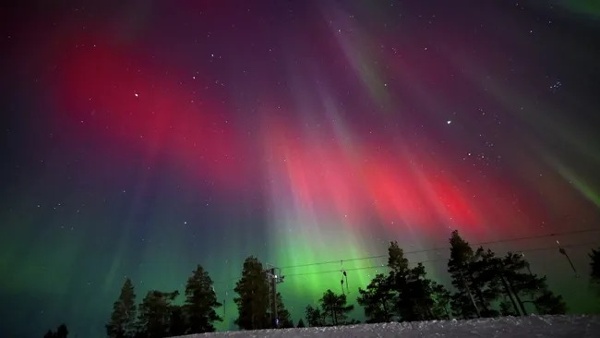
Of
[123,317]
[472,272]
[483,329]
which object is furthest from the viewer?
[123,317]

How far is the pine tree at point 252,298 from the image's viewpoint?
49031 mm

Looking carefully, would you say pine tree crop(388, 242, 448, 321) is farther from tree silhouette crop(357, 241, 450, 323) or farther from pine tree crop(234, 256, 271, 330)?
pine tree crop(234, 256, 271, 330)

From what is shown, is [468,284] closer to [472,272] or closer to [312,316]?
[472,272]

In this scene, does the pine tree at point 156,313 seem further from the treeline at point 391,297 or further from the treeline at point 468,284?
the treeline at point 468,284

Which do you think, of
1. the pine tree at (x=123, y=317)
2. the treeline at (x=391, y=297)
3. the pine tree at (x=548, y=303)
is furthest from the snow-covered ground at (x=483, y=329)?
the pine tree at (x=123, y=317)

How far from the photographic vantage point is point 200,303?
49.8 m

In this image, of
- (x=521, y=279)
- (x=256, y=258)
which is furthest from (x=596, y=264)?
(x=256, y=258)

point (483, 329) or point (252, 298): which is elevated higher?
point (252, 298)

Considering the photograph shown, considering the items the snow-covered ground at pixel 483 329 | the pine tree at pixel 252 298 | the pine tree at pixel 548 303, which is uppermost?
the pine tree at pixel 252 298

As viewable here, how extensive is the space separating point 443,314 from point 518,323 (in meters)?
55.9

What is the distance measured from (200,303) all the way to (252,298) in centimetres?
791

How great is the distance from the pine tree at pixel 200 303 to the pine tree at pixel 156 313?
155 inches

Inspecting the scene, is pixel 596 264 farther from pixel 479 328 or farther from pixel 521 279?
pixel 479 328

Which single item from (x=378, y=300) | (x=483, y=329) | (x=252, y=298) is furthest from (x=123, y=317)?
(x=483, y=329)
